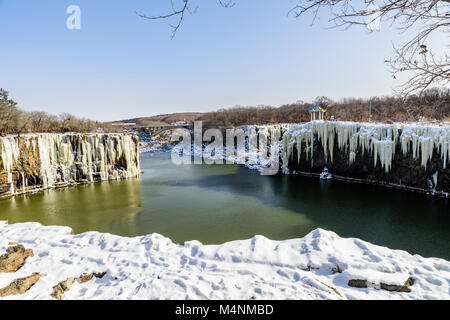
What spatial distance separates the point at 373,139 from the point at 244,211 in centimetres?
1025

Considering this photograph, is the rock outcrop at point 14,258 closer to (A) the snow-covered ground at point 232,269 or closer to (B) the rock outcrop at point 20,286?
(A) the snow-covered ground at point 232,269

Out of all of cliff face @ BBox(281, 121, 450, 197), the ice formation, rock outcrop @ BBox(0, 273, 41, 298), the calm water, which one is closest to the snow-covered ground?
rock outcrop @ BBox(0, 273, 41, 298)

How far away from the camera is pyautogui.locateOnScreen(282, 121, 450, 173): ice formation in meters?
12.9

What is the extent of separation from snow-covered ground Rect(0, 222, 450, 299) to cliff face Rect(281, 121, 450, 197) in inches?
427

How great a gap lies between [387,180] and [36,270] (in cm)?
1701

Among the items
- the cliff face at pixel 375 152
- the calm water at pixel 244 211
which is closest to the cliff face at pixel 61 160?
the calm water at pixel 244 211

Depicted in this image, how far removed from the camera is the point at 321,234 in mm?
5859

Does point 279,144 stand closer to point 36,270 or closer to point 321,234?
point 321,234

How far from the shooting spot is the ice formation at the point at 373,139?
12.9m

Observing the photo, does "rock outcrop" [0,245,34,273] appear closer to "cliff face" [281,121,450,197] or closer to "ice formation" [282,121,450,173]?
"cliff face" [281,121,450,197]

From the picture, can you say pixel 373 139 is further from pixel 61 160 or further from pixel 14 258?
pixel 61 160

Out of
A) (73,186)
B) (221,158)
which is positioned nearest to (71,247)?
(73,186)

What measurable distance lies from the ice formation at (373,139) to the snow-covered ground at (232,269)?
11.0m

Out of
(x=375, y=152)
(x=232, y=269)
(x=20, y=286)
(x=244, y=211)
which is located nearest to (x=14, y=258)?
(x=20, y=286)
